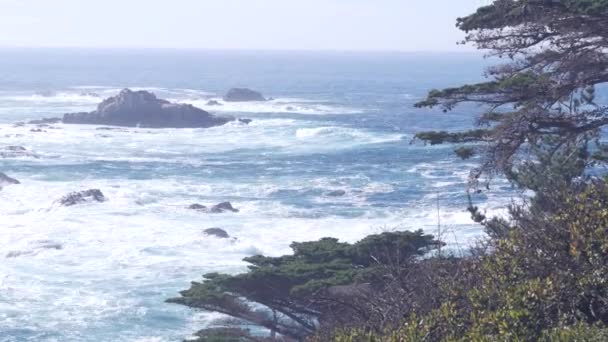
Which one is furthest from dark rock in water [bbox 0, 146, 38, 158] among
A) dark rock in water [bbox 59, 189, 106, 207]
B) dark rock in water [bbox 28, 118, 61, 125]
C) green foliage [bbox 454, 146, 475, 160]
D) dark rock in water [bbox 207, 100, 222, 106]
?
green foliage [bbox 454, 146, 475, 160]

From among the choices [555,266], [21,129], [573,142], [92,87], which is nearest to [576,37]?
[573,142]

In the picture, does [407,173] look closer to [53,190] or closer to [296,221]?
[296,221]

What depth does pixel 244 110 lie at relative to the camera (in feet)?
229

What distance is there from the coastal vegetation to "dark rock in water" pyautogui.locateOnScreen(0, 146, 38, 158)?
2863cm

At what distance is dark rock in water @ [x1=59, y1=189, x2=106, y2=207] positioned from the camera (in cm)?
3155

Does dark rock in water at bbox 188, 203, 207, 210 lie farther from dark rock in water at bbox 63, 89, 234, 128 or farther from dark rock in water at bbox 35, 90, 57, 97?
dark rock in water at bbox 35, 90, 57, 97

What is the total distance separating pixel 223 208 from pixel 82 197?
4.64 m

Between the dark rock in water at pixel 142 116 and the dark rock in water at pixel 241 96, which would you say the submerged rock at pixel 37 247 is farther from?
the dark rock in water at pixel 241 96

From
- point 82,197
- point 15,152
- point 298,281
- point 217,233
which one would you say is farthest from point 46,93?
point 298,281

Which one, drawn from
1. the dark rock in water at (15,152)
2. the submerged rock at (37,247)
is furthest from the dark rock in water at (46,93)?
the submerged rock at (37,247)

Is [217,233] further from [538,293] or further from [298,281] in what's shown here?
[538,293]

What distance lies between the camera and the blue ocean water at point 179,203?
792 inches

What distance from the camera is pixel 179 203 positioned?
32531 mm

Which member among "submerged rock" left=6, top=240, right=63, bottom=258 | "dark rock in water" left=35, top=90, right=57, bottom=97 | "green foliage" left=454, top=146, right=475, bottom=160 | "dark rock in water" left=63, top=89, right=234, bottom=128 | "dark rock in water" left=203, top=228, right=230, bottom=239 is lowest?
"dark rock in water" left=35, top=90, right=57, bottom=97
